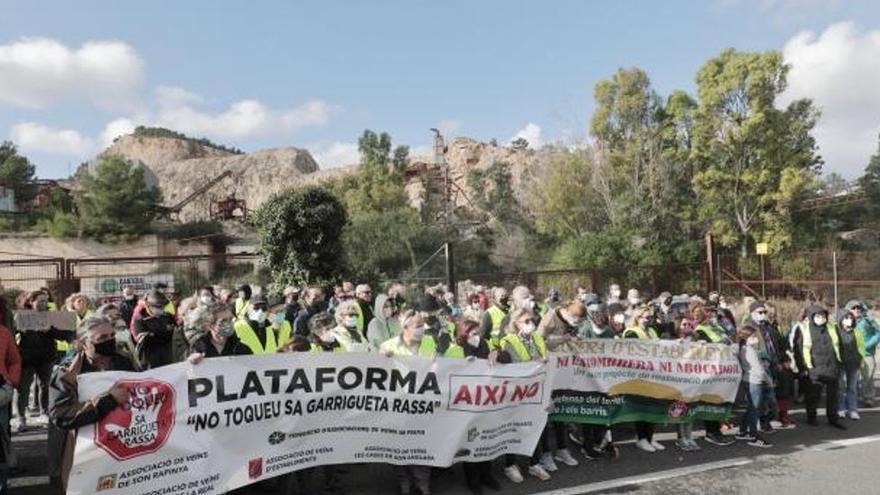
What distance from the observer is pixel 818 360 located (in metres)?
8.23

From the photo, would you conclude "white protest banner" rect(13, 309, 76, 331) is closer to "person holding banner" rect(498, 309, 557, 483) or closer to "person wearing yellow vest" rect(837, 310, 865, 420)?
"person holding banner" rect(498, 309, 557, 483)

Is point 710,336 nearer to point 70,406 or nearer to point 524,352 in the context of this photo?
point 524,352

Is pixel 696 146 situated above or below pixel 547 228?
above

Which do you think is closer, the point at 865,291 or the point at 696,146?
the point at 865,291

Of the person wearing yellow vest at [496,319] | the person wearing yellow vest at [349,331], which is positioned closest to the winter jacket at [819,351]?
the person wearing yellow vest at [496,319]

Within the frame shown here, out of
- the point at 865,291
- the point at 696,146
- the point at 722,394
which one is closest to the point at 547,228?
the point at 696,146

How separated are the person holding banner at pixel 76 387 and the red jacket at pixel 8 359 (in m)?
0.93

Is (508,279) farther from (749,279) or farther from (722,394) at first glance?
(722,394)

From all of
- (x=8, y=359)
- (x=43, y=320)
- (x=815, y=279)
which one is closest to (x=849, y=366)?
(x=8, y=359)

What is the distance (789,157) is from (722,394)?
25.6 meters

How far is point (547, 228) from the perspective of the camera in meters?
36.3

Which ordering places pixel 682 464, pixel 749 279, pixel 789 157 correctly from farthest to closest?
pixel 789 157 → pixel 749 279 → pixel 682 464

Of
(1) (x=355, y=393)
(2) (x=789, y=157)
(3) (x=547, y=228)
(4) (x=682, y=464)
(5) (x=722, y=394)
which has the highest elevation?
(2) (x=789, y=157)

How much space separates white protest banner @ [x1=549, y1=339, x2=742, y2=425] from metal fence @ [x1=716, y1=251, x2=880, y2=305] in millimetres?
10705
